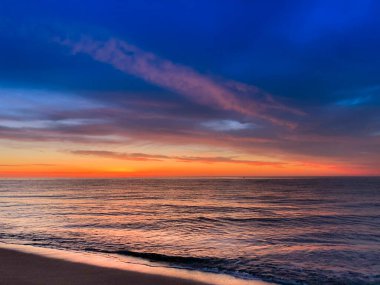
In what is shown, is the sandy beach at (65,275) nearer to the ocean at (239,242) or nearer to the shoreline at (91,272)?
the shoreline at (91,272)

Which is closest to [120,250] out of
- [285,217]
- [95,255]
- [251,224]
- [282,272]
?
[95,255]

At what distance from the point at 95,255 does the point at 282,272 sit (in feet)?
27.0

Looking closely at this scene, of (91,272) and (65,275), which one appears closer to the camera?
(65,275)

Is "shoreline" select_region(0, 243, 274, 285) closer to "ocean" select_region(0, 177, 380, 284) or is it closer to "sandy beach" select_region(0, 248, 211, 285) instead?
"sandy beach" select_region(0, 248, 211, 285)

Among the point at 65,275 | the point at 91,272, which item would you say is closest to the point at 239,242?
the point at 91,272

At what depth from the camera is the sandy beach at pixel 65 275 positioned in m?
11.1

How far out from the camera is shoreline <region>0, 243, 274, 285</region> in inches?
445

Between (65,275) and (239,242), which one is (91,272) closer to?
(65,275)

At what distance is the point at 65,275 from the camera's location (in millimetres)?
11828

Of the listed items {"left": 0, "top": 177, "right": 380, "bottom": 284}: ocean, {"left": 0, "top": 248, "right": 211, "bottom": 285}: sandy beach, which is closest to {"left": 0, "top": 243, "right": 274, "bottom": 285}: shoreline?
{"left": 0, "top": 248, "right": 211, "bottom": 285}: sandy beach

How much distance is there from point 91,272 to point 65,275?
89 cm

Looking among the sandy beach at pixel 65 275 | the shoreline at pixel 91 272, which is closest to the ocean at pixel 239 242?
the shoreline at pixel 91 272

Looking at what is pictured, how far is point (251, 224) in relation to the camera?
2819 cm

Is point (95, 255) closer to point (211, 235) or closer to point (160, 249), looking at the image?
point (160, 249)
